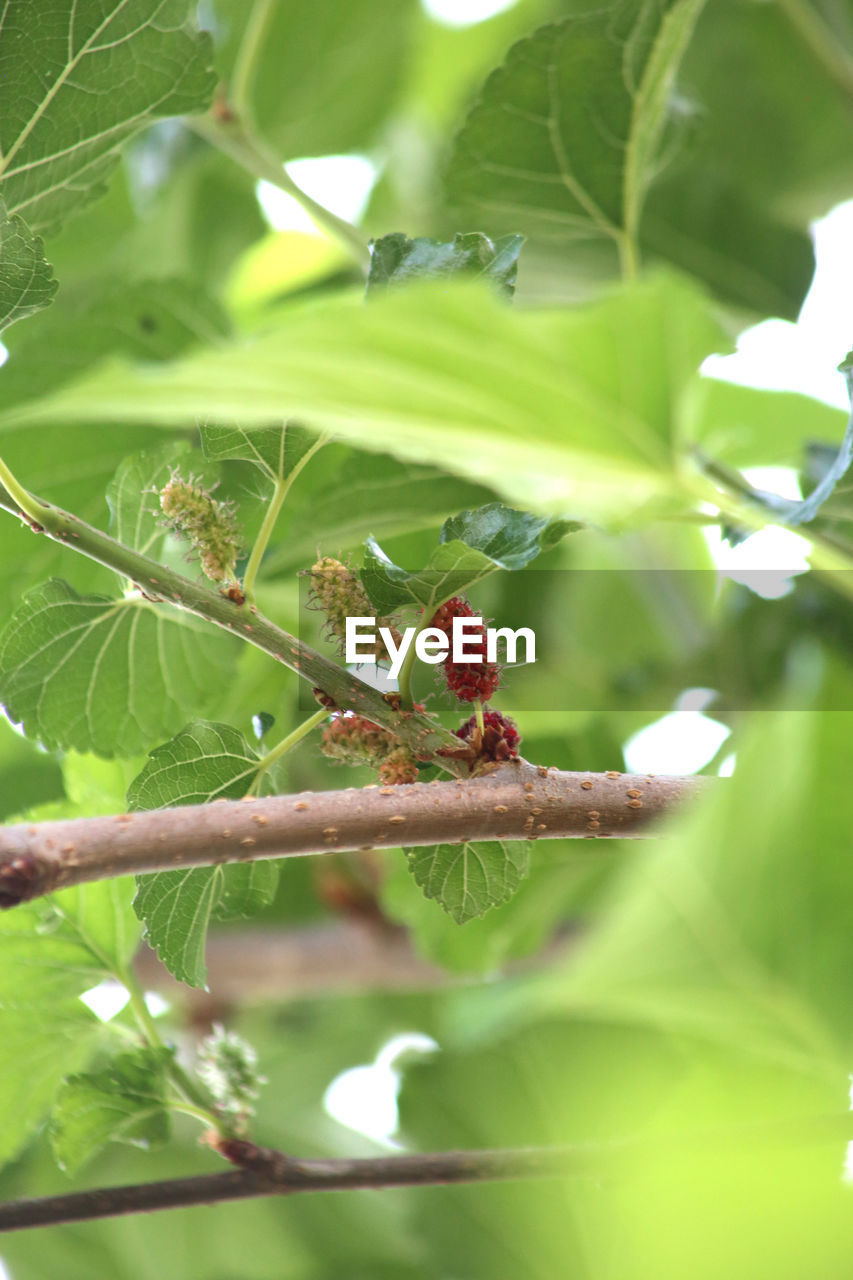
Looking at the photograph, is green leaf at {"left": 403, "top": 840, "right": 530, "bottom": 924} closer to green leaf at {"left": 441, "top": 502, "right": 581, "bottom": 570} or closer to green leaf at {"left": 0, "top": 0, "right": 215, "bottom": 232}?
green leaf at {"left": 441, "top": 502, "right": 581, "bottom": 570}

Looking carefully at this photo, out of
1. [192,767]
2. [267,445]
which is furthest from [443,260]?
[192,767]

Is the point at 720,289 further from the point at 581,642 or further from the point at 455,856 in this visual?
the point at 455,856

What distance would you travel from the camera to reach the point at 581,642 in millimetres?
1084

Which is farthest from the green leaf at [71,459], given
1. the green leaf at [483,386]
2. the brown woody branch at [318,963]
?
the brown woody branch at [318,963]

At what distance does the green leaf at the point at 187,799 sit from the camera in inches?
15.7

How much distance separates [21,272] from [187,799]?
191 millimetres

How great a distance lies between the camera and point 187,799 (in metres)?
0.40

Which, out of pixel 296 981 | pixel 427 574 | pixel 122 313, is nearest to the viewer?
pixel 427 574

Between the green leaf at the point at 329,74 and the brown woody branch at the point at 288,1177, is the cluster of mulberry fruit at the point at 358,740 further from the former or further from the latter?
the green leaf at the point at 329,74

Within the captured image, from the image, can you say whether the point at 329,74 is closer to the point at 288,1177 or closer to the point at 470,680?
the point at 470,680

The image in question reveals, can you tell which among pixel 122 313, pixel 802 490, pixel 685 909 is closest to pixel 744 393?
pixel 802 490

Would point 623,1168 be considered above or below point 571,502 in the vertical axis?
below

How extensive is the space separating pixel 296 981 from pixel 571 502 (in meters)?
0.84

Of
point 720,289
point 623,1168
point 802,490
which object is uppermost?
point 720,289
